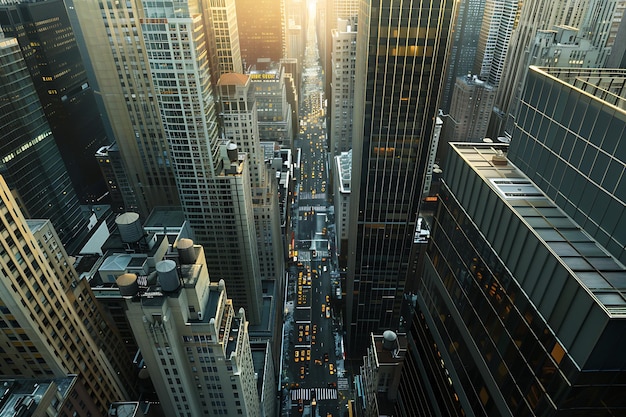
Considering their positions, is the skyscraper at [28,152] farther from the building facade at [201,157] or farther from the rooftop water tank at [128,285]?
the rooftop water tank at [128,285]

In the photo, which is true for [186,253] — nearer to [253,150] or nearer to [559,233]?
[559,233]

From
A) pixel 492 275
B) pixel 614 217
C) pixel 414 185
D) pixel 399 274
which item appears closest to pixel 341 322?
pixel 399 274

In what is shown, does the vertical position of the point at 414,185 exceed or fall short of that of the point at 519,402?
it falls short

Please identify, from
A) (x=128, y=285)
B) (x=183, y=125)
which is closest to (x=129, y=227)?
(x=128, y=285)

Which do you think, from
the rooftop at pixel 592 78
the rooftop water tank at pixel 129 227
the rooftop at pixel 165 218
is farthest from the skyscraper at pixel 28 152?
the rooftop at pixel 592 78

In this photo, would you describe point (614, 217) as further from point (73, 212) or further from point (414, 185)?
point (73, 212)

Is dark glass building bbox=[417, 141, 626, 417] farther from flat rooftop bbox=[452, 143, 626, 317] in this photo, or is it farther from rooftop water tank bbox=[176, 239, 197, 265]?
rooftop water tank bbox=[176, 239, 197, 265]
